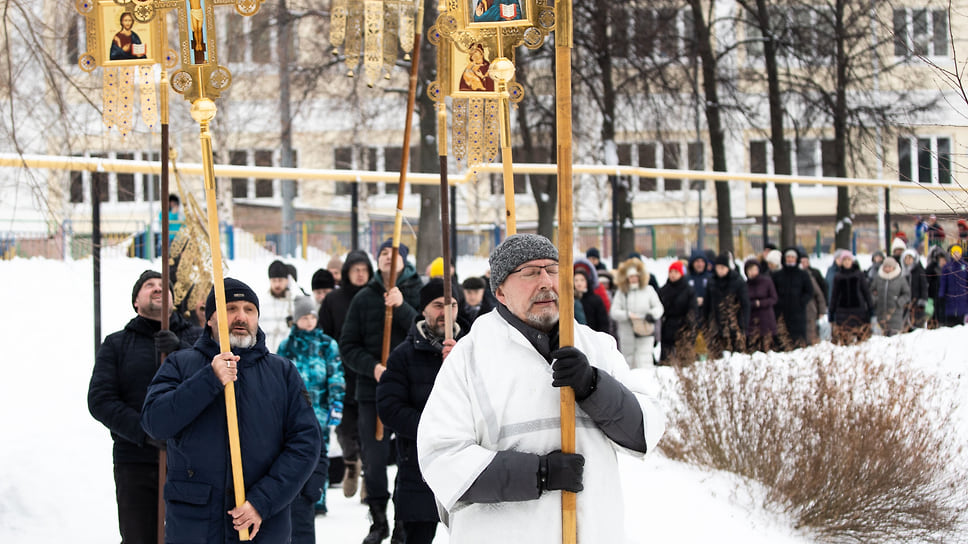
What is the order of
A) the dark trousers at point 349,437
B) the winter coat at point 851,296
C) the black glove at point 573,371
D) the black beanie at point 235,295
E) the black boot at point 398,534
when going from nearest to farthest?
the black glove at point 573,371 < the black beanie at point 235,295 < the black boot at point 398,534 < the dark trousers at point 349,437 < the winter coat at point 851,296

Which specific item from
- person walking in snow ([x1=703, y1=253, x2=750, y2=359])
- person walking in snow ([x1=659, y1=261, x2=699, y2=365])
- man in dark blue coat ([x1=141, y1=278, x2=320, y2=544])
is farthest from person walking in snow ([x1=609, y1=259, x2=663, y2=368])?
man in dark blue coat ([x1=141, y1=278, x2=320, y2=544])

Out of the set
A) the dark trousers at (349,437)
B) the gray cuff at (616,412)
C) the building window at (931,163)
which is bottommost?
the dark trousers at (349,437)

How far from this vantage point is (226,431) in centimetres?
440

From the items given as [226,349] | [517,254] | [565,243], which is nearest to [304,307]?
[226,349]

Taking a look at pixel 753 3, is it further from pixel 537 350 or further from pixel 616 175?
pixel 537 350

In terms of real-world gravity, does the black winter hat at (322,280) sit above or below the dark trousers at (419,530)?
above

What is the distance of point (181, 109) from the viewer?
27234mm

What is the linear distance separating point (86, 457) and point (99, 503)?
1.80 feet

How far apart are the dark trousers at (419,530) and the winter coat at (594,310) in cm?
465

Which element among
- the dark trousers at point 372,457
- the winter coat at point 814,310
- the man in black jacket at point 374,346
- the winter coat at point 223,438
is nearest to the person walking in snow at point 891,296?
the winter coat at point 814,310

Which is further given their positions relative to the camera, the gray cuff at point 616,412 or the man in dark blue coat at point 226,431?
the man in dark blue coat at point 226,431

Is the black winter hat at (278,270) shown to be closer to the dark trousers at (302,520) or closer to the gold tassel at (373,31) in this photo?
the gold tassel at (373,31)

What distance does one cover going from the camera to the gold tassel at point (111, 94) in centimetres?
583

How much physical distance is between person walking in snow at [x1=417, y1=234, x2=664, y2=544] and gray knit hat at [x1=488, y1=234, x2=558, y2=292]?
0.08 meters
